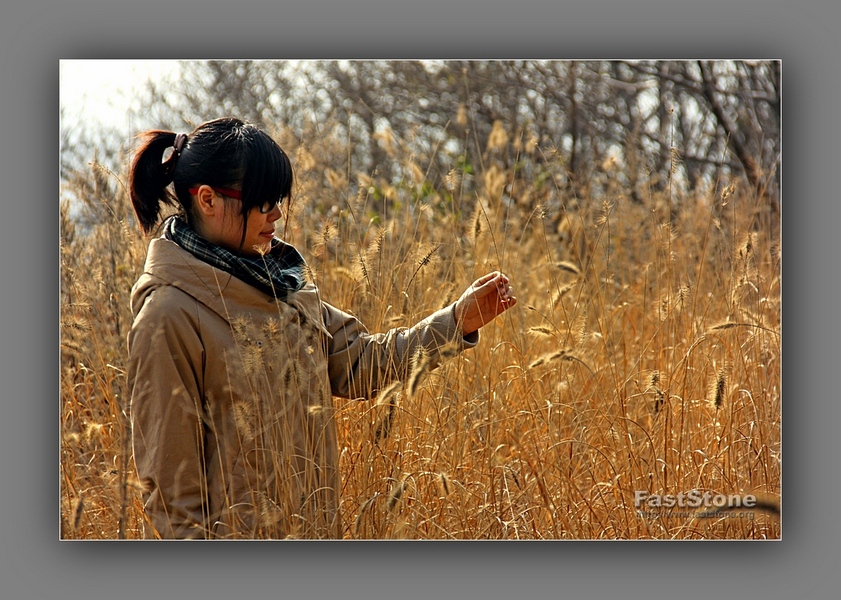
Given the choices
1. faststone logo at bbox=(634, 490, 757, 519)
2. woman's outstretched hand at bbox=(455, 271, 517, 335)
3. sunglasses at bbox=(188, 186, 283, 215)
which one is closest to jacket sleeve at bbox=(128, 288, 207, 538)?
sunglasses at bbox=(188, 186, 283, 215)

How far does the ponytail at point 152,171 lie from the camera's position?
5.68ft

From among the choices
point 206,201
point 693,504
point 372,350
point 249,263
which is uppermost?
point 206,201

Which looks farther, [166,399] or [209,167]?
[209,167]

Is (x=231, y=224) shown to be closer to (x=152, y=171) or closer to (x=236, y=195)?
(x=236, y=195)

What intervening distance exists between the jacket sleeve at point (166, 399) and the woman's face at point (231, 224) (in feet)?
0.52

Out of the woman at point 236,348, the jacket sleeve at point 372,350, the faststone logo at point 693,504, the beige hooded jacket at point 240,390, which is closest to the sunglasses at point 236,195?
the woman at point 236,348

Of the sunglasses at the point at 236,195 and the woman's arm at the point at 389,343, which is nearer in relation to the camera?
the sunglasses at the point at 236,195

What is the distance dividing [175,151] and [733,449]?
1.31 metres

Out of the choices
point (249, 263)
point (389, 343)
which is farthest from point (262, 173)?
point (389, 343)

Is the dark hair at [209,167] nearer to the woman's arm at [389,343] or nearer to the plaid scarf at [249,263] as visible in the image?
the plaid scarf at [249,263]

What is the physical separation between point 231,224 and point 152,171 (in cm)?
18

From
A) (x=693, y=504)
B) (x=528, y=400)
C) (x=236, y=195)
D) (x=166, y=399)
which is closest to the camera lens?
(x=166, y=399)

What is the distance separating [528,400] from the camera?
6.96 ft
